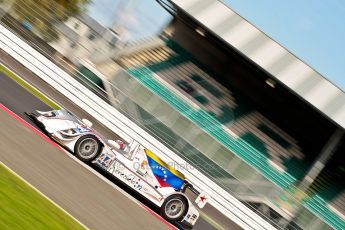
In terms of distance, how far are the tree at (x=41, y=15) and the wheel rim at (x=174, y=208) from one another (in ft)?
32.8

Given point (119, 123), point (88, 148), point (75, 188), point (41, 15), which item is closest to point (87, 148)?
point (88, 148)

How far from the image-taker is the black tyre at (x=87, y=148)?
1047 centimetres

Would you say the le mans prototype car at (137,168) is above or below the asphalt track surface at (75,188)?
above

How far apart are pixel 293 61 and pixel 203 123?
378 cm

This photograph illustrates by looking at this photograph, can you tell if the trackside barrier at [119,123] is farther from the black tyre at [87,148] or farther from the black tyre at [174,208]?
the black tyre at [87,148]

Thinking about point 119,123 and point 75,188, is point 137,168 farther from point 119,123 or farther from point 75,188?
point 119,123

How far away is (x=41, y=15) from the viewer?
19.8m

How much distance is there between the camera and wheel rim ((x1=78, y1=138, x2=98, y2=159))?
34.4ft

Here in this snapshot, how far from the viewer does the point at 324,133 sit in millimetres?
22688

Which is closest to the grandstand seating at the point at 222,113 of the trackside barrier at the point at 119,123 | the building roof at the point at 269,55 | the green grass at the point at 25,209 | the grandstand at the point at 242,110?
the grandstand at the point at 242,110

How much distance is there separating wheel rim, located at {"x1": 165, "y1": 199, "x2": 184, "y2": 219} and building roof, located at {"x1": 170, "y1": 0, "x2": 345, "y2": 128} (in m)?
10.3

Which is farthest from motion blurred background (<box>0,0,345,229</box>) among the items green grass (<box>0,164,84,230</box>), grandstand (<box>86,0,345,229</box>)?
green grass (<box>0,164,84,230</box>)

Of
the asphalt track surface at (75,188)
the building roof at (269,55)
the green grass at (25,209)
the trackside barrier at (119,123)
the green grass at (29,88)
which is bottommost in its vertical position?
the green grass at (25,209)

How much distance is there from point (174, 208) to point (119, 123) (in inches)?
242
